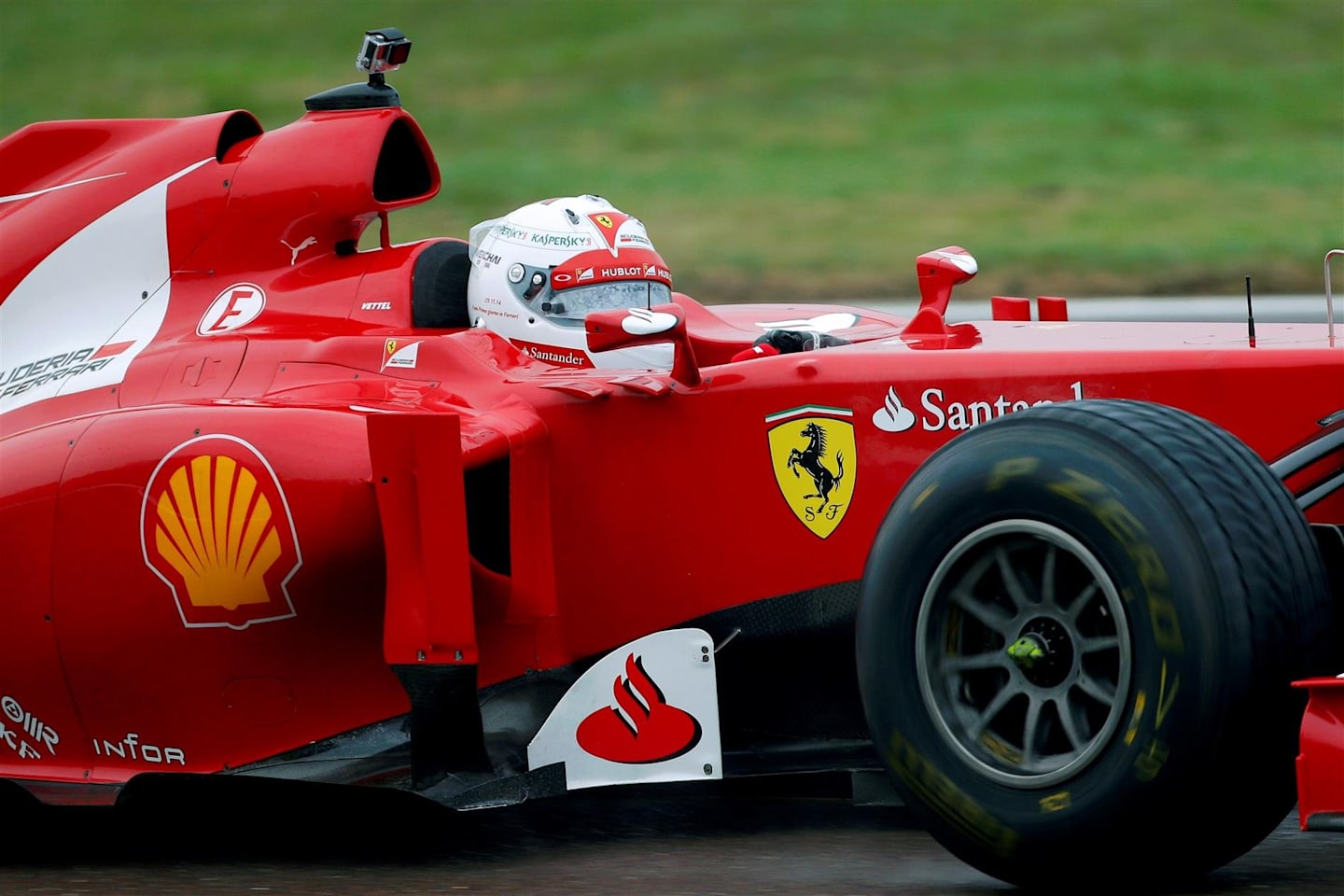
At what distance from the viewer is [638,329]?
13.0 ft

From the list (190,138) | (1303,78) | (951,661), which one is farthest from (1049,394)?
(1303,78)

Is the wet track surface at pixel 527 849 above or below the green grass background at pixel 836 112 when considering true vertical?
below

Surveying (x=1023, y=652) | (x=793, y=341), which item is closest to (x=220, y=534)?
(x=793, y=341)

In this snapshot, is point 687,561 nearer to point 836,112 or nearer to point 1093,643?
point 1093,643

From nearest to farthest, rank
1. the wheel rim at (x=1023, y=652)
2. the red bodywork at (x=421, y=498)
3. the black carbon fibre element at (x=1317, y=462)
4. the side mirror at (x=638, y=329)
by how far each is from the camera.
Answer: the wheel rim at (x=1023, y=652)
the black carbon fibre element at (x=1317, y=462)
the red bodywork at (x=421, y=498)
the side mirror at (x=638, y=329)

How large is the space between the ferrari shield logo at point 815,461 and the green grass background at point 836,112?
9.24m

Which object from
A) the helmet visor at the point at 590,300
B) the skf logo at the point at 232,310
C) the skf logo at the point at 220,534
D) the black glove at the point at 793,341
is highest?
the skf logo at the point at 232,310

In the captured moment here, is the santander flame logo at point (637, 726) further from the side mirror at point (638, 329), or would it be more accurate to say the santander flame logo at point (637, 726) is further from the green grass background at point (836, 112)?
the green grass background at point (836, 112)

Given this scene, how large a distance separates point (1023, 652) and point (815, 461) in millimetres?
854

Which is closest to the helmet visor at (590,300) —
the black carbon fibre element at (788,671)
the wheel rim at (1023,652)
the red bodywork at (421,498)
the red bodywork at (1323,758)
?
the red bodywork at (421,498)

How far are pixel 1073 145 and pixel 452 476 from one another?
50.5 feet

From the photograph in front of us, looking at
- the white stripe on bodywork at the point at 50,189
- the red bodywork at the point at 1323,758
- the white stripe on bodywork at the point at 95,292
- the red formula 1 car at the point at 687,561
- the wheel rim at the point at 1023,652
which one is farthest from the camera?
the white stripe on bodywork at the point at 50,189

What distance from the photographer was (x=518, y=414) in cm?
430

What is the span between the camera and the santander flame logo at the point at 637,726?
13.2 feet
